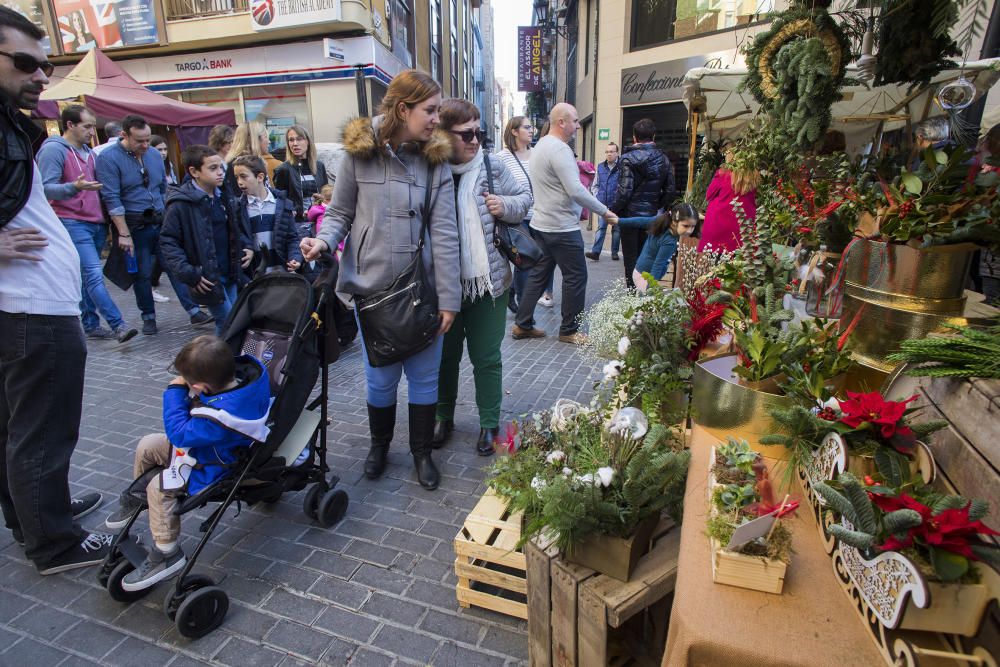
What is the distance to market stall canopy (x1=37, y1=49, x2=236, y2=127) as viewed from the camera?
8.74 meters

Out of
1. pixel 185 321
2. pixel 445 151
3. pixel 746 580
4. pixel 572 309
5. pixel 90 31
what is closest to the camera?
pixel 746 580

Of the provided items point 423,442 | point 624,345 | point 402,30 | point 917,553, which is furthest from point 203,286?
point 402,30

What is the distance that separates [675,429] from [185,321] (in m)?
6.43

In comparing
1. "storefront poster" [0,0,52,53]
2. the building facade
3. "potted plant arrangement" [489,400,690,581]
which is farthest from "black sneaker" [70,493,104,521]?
"storefront poster" [0,0,52,53]

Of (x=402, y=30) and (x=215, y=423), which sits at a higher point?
(x=402, y=30)

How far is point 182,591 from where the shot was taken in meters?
2.15

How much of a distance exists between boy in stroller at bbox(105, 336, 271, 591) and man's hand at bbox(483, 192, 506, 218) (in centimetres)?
152

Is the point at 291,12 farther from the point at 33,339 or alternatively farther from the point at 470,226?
the point at 33,339

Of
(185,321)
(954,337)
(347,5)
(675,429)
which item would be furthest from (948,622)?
(347,5)

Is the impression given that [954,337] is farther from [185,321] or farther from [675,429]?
[185,321]

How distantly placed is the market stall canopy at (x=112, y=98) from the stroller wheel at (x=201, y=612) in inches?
356

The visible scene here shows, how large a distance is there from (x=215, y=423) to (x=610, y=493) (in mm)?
1601

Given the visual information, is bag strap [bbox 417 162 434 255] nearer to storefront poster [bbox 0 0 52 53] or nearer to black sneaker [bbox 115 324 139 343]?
black sneaker [bbox 115 324 139 343]

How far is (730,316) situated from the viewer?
208 centimetres
